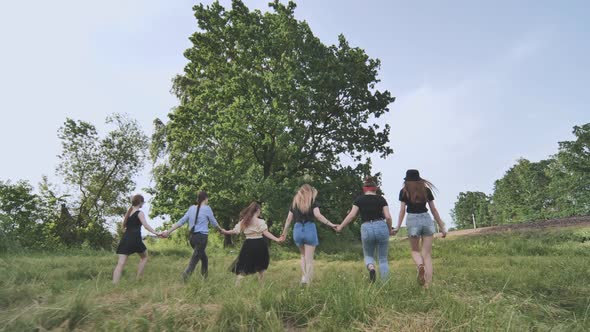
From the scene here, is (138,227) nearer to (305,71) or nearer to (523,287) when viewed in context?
(523,287)

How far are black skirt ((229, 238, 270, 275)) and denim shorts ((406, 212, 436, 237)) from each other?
297 cm

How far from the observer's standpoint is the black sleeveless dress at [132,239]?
8.22 m

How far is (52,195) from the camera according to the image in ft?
104

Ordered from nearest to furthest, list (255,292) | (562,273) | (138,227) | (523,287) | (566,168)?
(255,292) < (523,287) < (562,273) < (138,227) < (566,168)

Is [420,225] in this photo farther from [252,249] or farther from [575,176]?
[575,176]

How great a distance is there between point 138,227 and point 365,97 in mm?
16093

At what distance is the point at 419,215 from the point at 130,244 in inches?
247

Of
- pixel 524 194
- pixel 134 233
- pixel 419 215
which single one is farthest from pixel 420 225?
pixel 524 194

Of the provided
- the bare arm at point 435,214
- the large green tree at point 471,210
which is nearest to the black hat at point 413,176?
the bare arm at point 435,214

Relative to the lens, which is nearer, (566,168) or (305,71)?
(305,71)

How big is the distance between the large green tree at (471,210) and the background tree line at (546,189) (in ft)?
0.89

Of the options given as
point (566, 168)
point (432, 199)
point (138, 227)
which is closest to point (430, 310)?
point (432, 199)

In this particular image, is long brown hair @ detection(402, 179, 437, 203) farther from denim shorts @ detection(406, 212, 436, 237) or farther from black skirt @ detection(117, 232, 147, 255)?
black skirt @ detection(117, 232, 147, 255)

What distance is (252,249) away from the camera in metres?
7.48
